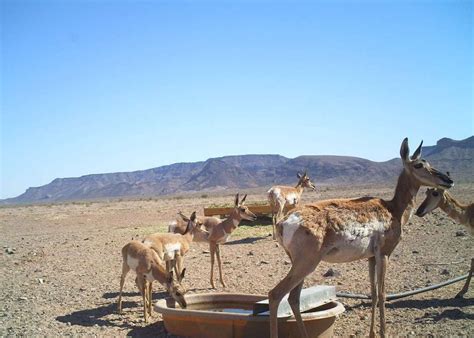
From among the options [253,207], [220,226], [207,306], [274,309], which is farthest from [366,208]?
[253,207]

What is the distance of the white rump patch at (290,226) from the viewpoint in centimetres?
725

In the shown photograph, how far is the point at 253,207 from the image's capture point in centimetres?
2441

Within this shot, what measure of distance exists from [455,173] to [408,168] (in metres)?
112

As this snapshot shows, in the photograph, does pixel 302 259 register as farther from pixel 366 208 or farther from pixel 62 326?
pixel 62 326

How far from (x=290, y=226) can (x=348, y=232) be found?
3.09 feet

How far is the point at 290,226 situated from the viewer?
728 centimetres

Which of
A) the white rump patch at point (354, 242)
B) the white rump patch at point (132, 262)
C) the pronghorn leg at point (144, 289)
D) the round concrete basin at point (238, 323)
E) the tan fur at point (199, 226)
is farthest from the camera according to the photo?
the tan fur at point (199, 226)

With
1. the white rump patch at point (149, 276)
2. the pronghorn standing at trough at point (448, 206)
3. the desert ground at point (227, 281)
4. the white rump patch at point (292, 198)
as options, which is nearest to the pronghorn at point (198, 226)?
the desert ground at point (227, 281)

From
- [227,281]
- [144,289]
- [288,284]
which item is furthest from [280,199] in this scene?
[288,284]

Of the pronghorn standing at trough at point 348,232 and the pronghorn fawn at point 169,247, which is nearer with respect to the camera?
the pronghorn standing at trough at point 348,232

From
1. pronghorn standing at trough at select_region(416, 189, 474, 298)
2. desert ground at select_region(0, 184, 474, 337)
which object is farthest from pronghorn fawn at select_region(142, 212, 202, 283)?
pronghorn standing at trough at select_region(416, 189, 474, 298)

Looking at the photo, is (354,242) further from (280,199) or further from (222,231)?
(280,199)

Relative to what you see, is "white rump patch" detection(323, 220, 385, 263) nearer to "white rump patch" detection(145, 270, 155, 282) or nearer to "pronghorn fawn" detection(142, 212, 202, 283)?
"white rump patch" detection(145, 270, 155, 282)

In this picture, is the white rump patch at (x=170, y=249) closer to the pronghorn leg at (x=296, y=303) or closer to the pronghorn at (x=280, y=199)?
the pronghorn leg at (x=296, y=303)
